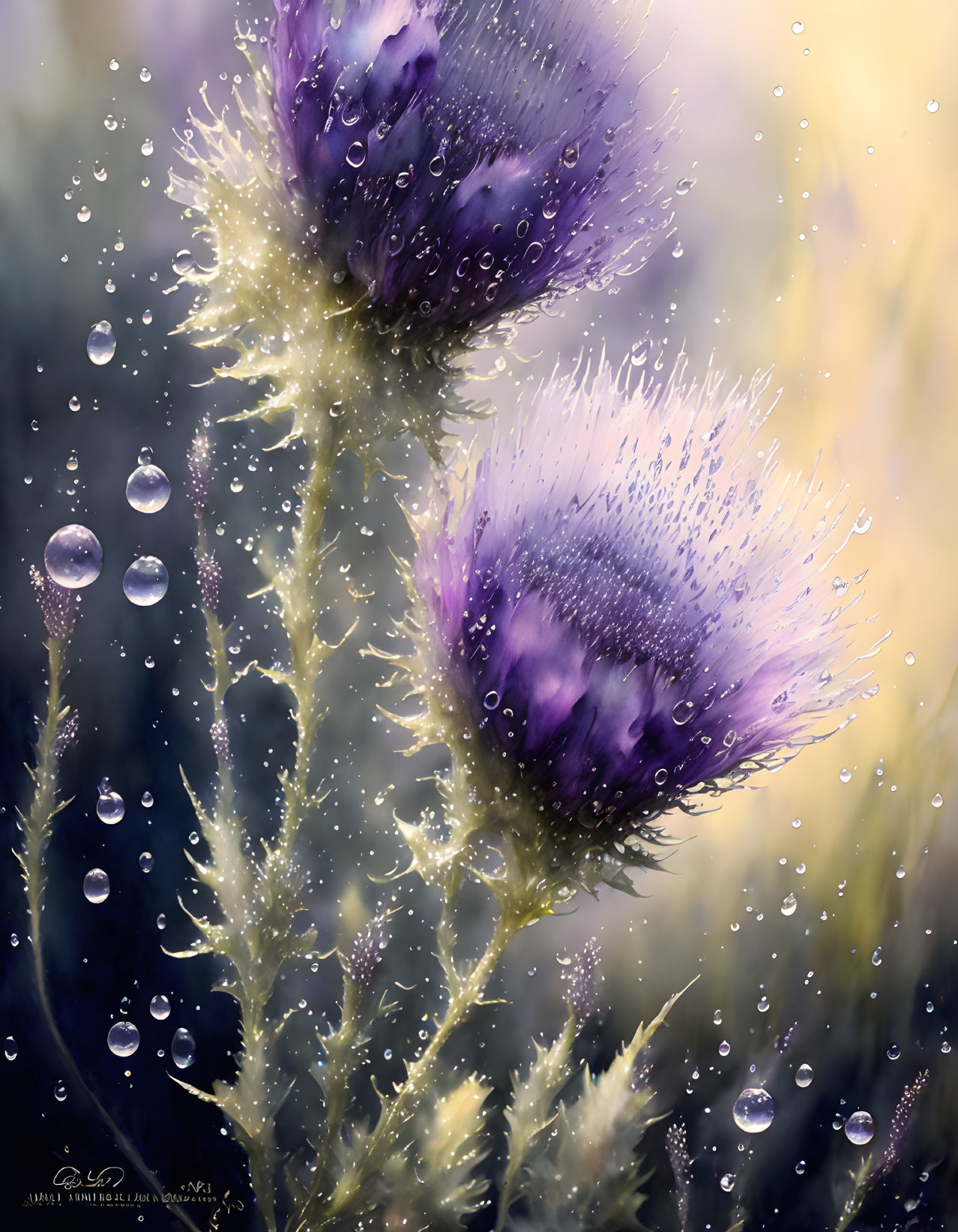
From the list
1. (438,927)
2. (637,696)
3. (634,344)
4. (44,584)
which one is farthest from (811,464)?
(44,584)

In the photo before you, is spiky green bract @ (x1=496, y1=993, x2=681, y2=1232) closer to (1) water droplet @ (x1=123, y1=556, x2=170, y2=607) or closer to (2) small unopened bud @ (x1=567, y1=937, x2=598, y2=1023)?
(2) small unopened bud @ (x1=567, y1=937, x2=598, y2=1023)

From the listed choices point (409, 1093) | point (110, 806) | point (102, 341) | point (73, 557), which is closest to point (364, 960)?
point (409, 1093)

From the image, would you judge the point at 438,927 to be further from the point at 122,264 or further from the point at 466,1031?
the point at 122,264

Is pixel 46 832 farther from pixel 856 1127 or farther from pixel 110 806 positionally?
pixel 856 1127

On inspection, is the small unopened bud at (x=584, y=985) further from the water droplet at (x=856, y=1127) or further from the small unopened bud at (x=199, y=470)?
the small unopened bud at (x=199, y=470)

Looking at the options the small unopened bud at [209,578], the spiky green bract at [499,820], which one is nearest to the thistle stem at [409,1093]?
the spiky green bract at [499,820]
